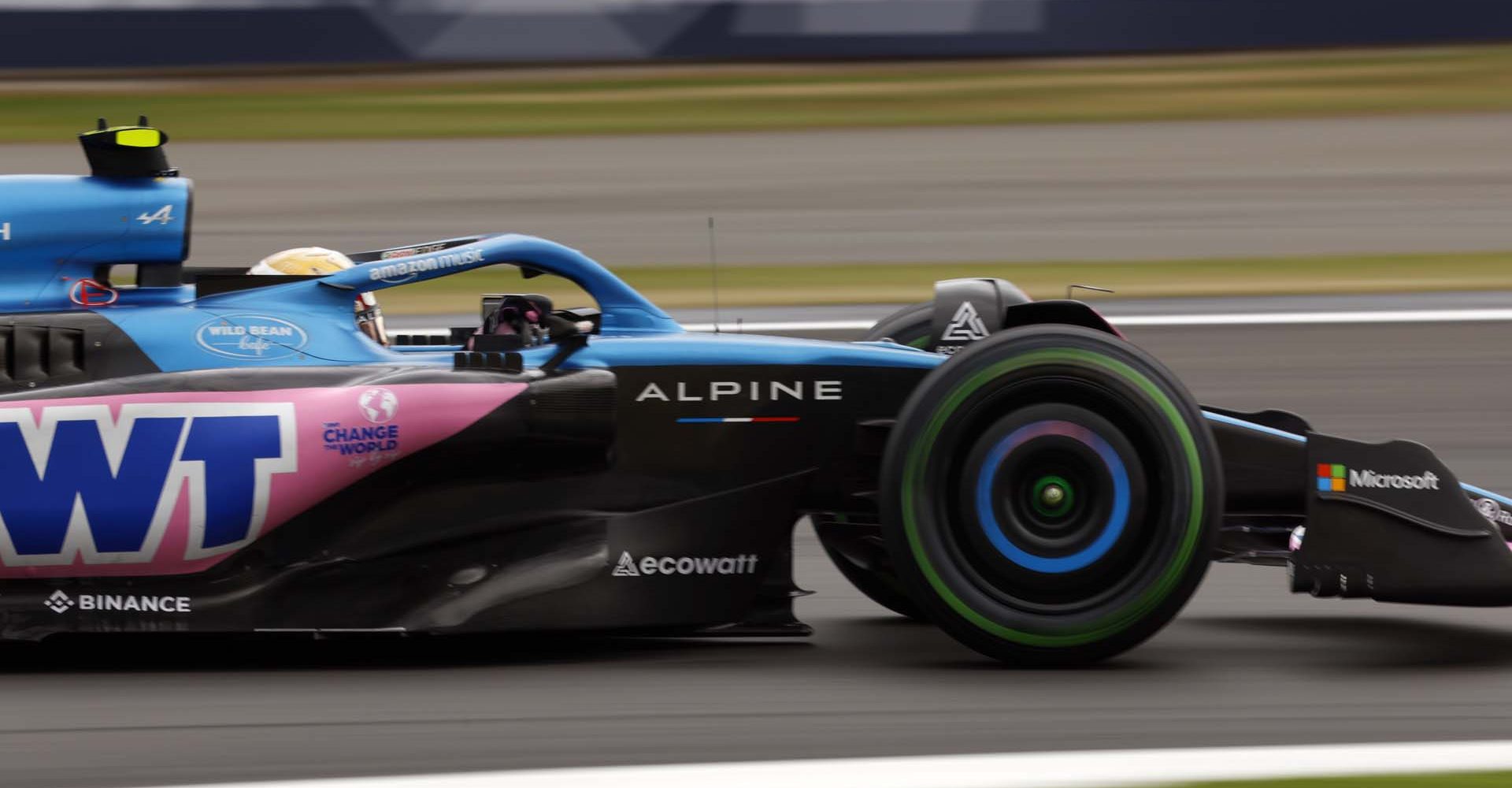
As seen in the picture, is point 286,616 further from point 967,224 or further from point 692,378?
point 967,224

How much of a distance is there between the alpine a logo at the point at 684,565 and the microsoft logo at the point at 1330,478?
4.63 feet

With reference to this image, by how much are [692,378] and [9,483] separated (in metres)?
1.64

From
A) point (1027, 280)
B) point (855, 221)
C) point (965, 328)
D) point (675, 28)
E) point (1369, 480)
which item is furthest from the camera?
point (675, 28)

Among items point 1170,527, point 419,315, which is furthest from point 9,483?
point 419,315

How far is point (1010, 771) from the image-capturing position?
12.0 ft

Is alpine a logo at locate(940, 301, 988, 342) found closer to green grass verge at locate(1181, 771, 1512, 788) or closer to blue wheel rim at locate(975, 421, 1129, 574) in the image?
blue wheel rim at locate(975, 421, 1129, 574)

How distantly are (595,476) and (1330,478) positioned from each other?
1.82 m

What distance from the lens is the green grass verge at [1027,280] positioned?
12.3 meters

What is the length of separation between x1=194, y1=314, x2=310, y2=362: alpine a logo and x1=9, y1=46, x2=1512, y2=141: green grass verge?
15.6 m

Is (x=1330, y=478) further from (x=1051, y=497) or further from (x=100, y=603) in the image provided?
(x=100, y=603)

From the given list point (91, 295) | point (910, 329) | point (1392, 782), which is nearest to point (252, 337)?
point (91, 295)

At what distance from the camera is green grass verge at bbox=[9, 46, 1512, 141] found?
2027 centimetres

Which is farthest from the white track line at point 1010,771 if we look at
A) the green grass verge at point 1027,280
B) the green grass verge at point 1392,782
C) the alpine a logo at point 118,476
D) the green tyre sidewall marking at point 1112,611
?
the green grass verge at point 1027,280

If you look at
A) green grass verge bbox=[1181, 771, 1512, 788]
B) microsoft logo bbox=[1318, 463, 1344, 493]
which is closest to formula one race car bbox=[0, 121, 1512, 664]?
microsoft logo bbox=[1318, 463, 1344, 493]
